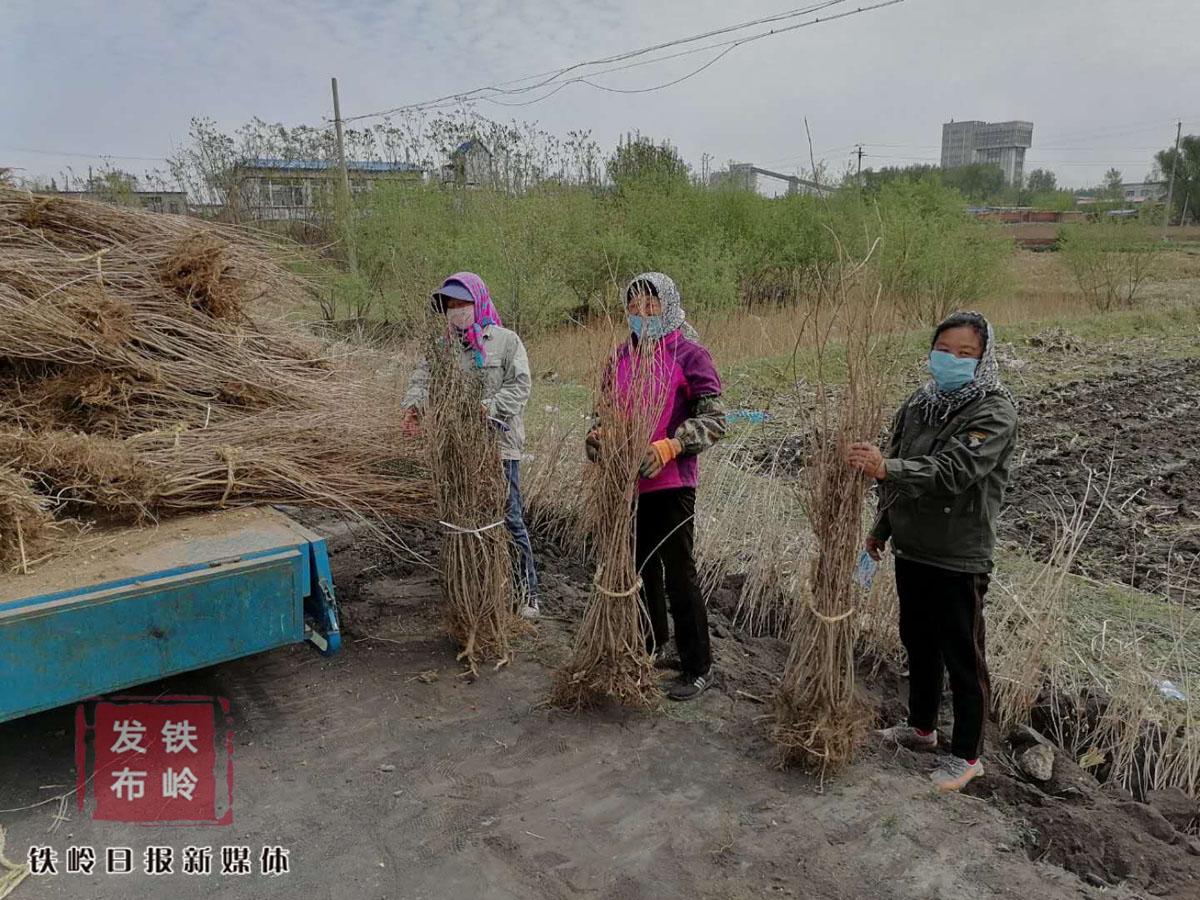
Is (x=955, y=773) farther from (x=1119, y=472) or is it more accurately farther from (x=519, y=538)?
(x=1119, y=472)

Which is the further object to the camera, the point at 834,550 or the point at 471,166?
the point at 471,166

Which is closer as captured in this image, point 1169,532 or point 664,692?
point 664,692

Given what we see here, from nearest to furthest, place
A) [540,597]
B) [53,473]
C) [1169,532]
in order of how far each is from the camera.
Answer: [53,473] < [540,597] < [1169,532]

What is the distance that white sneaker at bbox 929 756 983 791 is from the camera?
8.41 feet

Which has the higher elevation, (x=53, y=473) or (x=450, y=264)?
(x=450, y=264)

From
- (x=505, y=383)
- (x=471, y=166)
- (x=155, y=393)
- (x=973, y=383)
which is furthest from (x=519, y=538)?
(x=471, y=166)

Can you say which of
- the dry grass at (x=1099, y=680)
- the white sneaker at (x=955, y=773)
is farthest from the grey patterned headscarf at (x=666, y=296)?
the white sneaker at (x=955, y=773)

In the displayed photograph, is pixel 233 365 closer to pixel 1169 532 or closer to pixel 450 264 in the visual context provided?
pixel 1169 532

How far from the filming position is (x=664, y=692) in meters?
3.13

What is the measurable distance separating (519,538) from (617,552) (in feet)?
3.34

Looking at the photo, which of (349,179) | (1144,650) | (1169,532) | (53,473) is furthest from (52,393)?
(349,179)

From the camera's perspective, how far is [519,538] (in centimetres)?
381

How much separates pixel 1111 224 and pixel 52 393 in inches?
898
